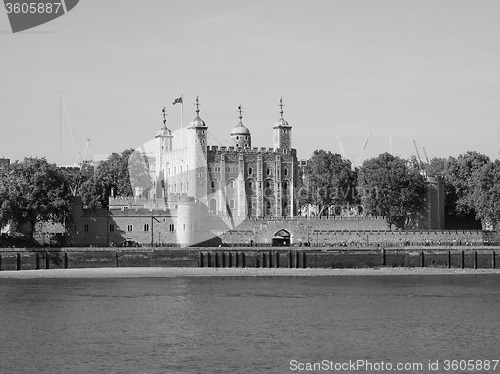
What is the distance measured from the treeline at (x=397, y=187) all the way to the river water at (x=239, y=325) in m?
29.2

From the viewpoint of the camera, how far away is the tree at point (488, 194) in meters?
103

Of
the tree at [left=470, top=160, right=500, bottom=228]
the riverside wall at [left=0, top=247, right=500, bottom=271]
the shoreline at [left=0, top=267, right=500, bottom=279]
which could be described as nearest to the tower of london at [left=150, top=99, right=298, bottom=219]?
the tree at [left=470, top=160, right=500, bottom=228]

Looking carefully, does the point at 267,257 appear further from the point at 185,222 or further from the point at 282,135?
the point at 282,135

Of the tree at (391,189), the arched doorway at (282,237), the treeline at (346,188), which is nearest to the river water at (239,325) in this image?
the treeline at (346,188)

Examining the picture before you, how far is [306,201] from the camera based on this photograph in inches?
4668

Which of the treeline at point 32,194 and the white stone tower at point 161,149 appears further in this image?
the white stone tower at point 161,149

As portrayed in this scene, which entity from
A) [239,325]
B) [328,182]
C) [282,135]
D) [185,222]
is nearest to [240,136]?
[282,135]

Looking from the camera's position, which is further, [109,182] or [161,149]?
[161,149]

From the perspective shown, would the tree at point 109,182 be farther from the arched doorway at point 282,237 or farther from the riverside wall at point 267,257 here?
the riverside wall at point 267,257

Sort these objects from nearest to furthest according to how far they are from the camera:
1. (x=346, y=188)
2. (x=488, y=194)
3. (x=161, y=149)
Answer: (x=488, y=194)
(x=346, y=188)
(x=161, y=149)

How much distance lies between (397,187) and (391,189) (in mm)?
877

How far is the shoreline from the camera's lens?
271ft

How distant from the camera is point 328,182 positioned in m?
117

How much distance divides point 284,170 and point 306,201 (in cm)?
947
